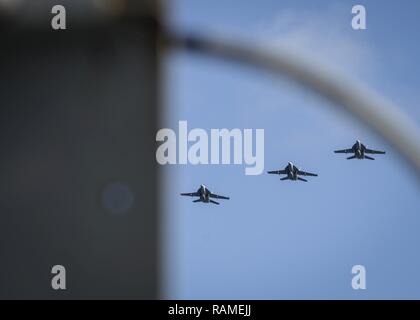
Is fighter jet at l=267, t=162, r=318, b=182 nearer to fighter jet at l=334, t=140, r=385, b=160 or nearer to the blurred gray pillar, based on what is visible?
fighter jet at l=334, t=140, r=385, b=160

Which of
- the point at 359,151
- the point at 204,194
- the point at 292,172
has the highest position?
the point at 359,151

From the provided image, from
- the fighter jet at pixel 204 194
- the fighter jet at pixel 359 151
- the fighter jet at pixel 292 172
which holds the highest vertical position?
the fighter jet at pixel 359 151

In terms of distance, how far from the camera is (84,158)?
390 cm

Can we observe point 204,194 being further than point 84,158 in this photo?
No

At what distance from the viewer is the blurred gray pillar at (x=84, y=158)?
389cm

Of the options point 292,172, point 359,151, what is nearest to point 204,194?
point 292,172

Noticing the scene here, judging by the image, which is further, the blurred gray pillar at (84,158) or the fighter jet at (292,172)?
the blurred gray pillar at (84,158)

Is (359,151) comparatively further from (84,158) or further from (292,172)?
(84,158)

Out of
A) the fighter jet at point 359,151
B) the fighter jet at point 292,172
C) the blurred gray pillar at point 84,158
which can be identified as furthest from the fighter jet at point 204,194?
the fighter jet at point 359,151

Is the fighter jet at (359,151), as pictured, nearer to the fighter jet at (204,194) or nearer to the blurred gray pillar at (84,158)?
the fighter jet at (204,194)

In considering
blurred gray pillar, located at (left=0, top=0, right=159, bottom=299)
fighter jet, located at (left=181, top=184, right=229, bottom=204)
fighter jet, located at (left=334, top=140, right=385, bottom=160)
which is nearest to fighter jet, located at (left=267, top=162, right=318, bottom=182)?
fighter jet, located at (left=334, top=140, right=385, bottom=160)

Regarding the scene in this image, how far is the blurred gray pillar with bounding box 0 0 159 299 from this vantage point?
3889mm

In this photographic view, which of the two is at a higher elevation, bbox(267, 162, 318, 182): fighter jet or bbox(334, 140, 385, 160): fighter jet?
bbox(334, 140, 385, 160): fighter jet
